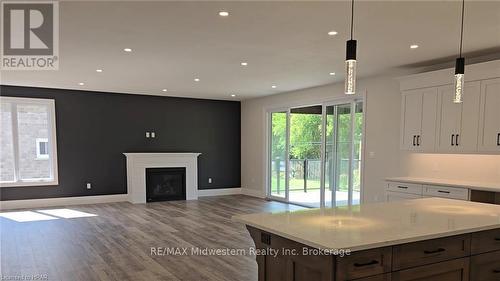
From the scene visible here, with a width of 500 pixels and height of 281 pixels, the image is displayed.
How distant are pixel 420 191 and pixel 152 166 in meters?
6.04

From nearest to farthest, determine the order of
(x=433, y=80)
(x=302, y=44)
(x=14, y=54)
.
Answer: (x=302, y=44) < (x=14, y=54) < (x=433, y=80)

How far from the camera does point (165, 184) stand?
8.84 m

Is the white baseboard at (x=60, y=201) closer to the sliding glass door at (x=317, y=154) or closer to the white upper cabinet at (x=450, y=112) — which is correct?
the sliding glass door at (x=317, y=154)

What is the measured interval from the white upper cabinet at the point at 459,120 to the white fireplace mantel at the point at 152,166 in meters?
5.89

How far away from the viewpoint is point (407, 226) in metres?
2.22

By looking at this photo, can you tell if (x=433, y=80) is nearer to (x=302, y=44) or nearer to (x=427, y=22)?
(x=427, y=22)

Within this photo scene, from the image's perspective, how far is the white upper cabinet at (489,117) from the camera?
4.35 meters

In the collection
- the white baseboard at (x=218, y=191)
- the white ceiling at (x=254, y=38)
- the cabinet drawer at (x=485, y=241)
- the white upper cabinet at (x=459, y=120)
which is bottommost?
the white baseboard at (x=218, y=191)

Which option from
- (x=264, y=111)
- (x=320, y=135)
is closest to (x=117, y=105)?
(x=264, y=111)

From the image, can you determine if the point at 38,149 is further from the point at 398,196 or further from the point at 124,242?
the point at 398,196

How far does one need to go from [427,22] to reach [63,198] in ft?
25.7

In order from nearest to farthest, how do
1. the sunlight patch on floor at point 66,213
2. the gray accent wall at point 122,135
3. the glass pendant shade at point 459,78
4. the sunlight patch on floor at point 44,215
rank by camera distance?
the glass pendant shade at point 459,78 → the sunlight patch on floor at point 44,215 → the sunlight patch on floor at point 66,213 → the gray accent wall at point 122,135

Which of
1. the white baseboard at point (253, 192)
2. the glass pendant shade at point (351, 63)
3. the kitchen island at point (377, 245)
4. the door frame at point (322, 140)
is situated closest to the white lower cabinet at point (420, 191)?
the door frame at point (322, 140)

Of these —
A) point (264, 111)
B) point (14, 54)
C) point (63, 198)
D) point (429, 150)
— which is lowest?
point (63, 198)
